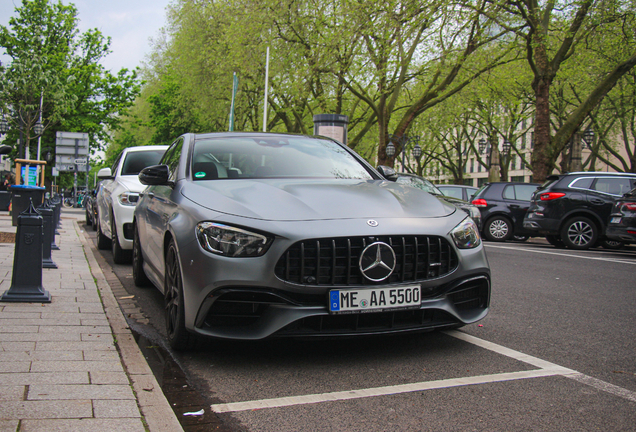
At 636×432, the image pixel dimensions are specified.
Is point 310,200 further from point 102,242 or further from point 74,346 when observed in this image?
point 102,242

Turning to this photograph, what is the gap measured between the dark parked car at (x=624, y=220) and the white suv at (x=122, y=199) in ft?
28.0

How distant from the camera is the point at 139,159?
10062mm

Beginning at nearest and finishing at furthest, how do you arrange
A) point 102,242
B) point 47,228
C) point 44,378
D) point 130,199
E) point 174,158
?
1. point 44,378
2. point 174,158
3. point 47,228
4. point 130,199
5. point 102,242

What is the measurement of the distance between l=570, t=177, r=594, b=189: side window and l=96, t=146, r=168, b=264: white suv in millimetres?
9089

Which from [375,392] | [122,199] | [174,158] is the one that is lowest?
[375,392]

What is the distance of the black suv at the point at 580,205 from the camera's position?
1371 centimetres

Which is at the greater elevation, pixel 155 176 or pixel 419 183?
pixel 419 183

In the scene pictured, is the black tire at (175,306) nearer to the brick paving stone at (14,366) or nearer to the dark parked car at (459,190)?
the brick paving stone at (14,366)

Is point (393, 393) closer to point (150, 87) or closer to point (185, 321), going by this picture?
point (185, 321)

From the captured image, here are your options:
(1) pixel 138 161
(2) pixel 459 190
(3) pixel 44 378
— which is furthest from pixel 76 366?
(2) pixel 459 190

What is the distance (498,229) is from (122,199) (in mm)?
11124

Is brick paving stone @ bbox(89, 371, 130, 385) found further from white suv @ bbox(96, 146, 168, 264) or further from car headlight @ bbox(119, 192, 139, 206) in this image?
car headlight @ bbox(119, 192, 139, 206)

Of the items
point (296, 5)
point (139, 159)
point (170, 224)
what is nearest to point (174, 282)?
point (170, 224)

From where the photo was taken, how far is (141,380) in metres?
3.40
